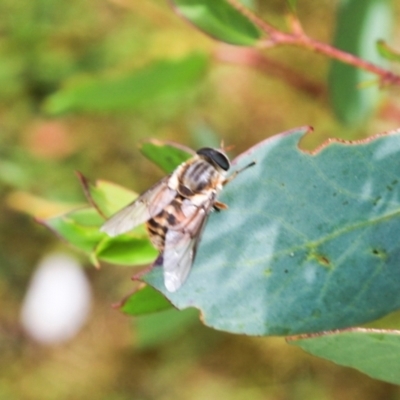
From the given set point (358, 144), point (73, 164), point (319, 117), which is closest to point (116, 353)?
point (73, 164)

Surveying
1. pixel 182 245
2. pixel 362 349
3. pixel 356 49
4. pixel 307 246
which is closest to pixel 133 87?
pixel 356 49

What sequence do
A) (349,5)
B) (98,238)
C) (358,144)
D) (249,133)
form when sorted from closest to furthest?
(358,144) → (98,238) → (349,5) → (249,133)

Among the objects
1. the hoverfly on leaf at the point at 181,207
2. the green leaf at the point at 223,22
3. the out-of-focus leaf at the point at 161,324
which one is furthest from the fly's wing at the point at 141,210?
the out-of-focus leaf at the point at 161,324

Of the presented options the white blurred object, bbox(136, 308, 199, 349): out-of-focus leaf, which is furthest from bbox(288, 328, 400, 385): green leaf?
the white blurred object

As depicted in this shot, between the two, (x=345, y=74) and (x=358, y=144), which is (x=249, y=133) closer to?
(x=345, y=74)

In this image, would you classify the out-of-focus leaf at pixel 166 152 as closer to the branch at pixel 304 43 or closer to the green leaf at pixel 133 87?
the branch at pixel 304 43
